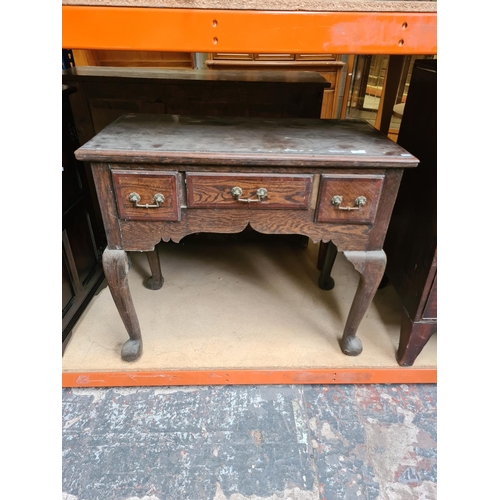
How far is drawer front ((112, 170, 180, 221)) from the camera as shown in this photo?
85 cm

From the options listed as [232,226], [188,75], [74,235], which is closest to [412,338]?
[232,226]

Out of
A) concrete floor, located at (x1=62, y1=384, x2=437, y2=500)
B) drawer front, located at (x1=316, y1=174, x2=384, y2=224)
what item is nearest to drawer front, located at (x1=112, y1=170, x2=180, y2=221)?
drawer front, located at (x1=316, y1=174, x2=384, y2=224)

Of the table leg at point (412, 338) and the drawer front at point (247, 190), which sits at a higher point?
the drawer front at point (247, 190)

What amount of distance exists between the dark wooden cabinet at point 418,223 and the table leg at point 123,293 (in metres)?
0.87

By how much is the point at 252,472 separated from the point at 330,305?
2.19 ft

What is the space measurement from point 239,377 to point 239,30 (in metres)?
0.96

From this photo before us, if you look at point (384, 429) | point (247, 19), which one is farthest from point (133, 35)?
point (384, 429)

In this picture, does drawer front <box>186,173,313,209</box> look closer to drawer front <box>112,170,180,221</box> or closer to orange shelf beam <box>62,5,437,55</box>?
drawer front <box>112,170,180,221</box>

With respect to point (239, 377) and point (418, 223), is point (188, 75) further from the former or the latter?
point (239, 377)

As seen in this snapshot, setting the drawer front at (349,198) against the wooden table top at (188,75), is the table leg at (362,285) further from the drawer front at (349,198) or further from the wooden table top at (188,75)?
the wooden table top at (188,75)

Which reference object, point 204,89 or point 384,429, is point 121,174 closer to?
point 204,89

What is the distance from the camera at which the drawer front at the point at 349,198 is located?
870 mm

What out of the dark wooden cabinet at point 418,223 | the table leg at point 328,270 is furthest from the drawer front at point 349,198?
the table leg at point 328,270

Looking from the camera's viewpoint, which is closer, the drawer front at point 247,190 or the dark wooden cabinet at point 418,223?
the drawer front at point 247,190
